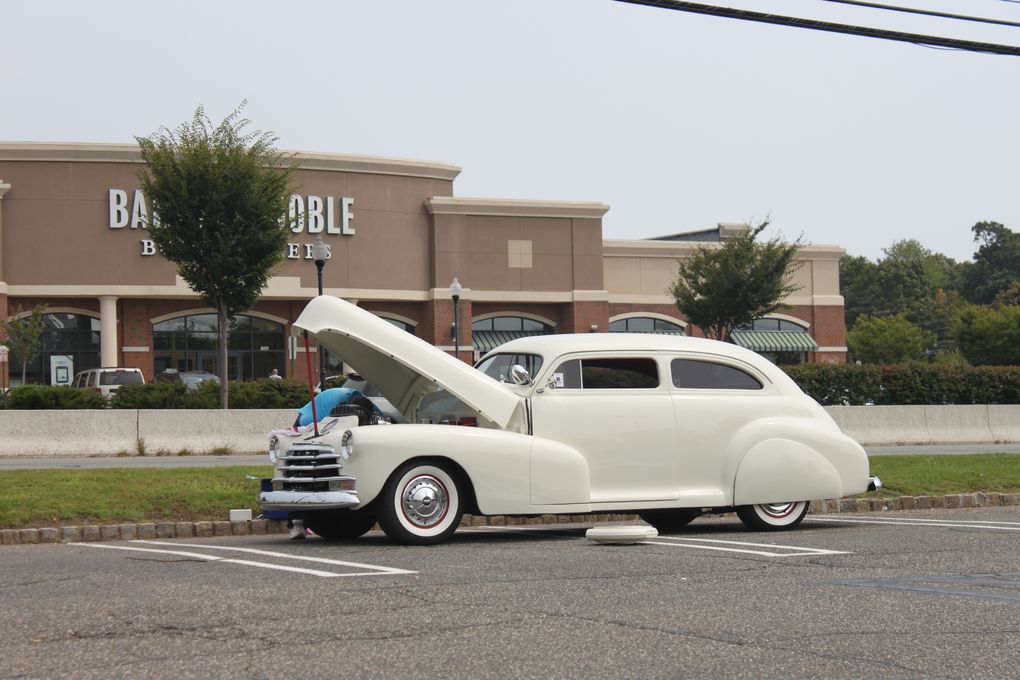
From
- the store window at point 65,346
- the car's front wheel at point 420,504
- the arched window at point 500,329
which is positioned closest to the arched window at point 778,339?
the arched window at point 500,329

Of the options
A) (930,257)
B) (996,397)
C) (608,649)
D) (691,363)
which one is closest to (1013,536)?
(691,363)

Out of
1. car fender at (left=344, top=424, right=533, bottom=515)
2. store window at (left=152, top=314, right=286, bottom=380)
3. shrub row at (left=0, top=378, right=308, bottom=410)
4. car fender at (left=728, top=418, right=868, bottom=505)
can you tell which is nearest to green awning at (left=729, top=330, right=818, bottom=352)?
store window at (left=152, top=314, right=286, bottom=380)

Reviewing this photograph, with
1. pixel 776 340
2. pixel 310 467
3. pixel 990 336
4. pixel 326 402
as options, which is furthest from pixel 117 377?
pixel 990 336

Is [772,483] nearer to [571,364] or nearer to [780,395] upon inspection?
[780,395]

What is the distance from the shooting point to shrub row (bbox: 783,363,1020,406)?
3055 centimetres

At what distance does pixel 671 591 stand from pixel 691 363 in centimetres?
457

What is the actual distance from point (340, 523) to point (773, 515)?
3954mm

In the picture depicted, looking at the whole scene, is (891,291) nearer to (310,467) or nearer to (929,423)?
(929,423)

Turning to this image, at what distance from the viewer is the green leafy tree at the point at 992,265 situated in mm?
110312

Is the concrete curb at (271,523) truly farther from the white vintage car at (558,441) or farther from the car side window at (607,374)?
the car side window at (607,374)

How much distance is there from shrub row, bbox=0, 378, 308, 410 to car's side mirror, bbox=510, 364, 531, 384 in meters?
16.6

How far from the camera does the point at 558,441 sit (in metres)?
11.3

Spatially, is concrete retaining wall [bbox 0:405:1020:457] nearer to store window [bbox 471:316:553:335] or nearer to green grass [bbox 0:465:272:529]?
green grass [bbox 0:465:272:529]

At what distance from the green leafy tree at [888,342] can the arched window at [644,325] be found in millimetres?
25084
